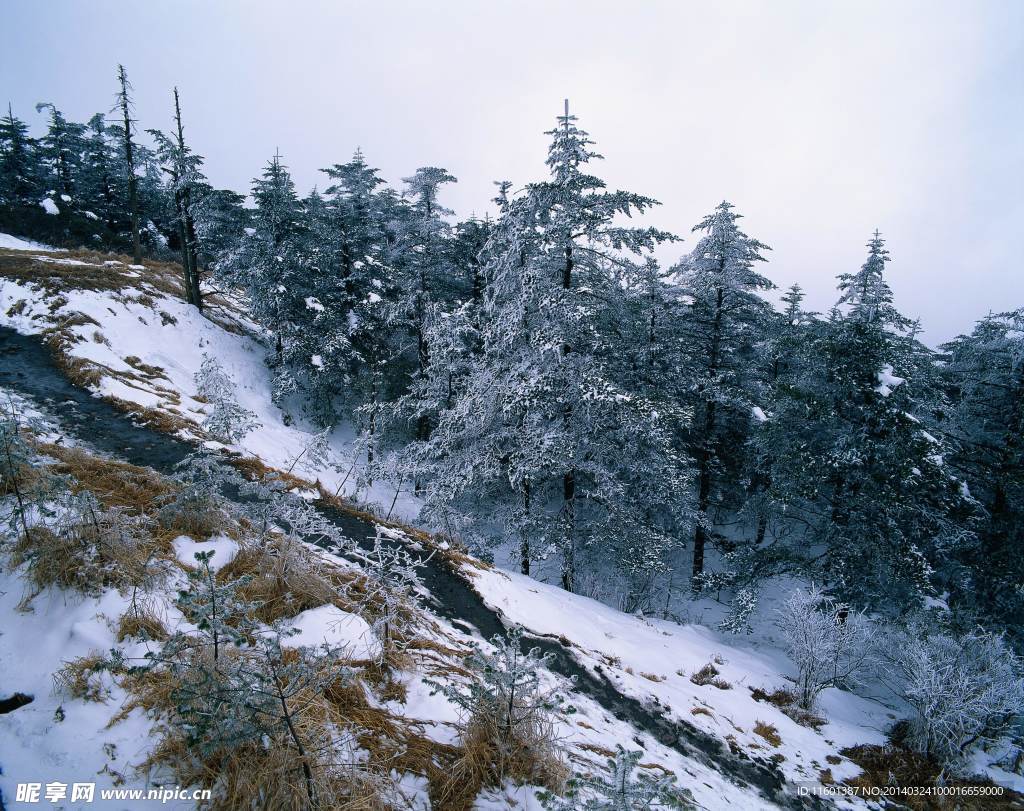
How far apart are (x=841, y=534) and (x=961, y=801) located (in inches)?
207

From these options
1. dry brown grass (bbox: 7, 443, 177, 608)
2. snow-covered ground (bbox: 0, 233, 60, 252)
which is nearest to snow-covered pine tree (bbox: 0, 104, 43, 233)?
snow-covered ground (bbox: 0, 233, 60, 252)

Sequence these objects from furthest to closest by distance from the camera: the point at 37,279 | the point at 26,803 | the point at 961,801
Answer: the point at 37,279 → the point at 961,801 → the point at 26,803

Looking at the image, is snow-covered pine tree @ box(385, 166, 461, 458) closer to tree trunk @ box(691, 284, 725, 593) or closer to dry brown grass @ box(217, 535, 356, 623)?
tree trunk @ box(691, 284, 725, 593)

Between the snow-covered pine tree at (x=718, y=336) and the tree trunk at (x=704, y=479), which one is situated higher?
the snow-covered pine tree at (x=718, y=336)

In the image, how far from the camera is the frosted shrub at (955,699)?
724cm

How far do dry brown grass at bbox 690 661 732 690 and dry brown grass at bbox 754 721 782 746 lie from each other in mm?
1030

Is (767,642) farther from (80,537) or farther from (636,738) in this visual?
(80,537)

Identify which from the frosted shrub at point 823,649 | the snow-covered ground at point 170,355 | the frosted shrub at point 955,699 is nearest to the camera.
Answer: the frosted shrub at point 955,699

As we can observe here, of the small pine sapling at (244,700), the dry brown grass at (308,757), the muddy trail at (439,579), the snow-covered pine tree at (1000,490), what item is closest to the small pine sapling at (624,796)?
the muddy trail at (439,579)

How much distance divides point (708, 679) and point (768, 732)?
135 centimetres

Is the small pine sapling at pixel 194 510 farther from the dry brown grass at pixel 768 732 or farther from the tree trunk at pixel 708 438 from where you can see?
the tree trunk at pixel 708 438

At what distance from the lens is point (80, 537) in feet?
12.9

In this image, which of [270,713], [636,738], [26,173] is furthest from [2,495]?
[26,173]

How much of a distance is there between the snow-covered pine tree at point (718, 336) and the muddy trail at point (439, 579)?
28.8 feet
